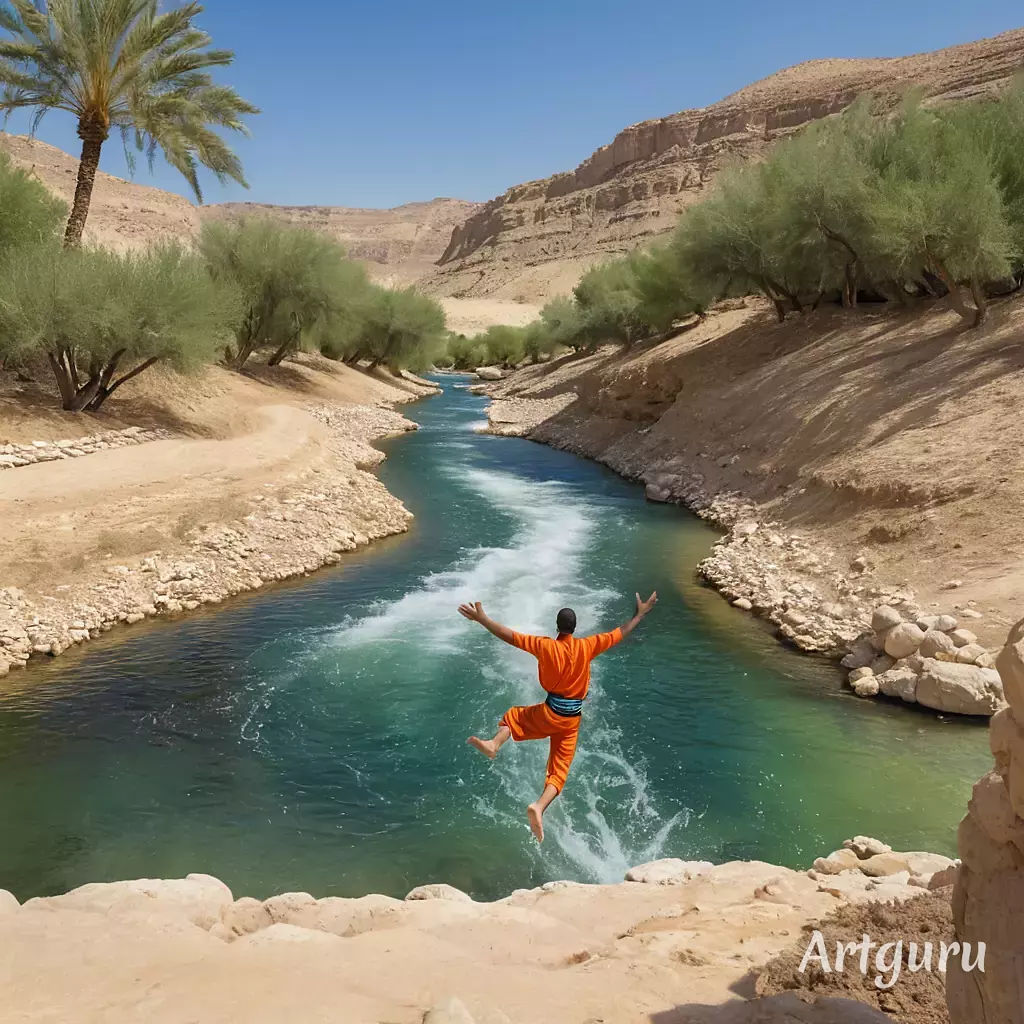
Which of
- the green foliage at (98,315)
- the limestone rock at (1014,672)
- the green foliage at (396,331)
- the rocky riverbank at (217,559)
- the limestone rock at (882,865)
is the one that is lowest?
the limestone rock at (882,865)

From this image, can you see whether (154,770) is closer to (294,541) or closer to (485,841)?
(485,841)

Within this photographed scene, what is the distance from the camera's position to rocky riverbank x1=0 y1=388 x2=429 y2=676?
1073 centimetres

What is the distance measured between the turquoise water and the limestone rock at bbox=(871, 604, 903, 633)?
2.96 feet

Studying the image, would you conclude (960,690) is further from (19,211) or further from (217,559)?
(19,211)

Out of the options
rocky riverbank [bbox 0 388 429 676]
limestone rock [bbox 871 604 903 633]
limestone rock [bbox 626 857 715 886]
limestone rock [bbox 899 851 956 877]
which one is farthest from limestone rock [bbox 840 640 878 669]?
rocky riverbank [bbox 0 388 429 676]

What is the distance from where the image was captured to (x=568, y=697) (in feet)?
16.8

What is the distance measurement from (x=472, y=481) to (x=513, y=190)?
4851 inches

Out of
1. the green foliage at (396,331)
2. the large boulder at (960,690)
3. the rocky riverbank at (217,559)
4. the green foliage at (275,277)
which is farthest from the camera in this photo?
the green foliage at (396,331)

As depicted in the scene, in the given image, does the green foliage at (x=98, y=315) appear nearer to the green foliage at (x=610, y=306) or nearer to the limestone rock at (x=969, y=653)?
the limestone rock at (x=969, y=653)

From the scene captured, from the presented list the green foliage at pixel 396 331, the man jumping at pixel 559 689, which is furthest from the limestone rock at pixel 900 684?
the green foliage at pixel 396 331

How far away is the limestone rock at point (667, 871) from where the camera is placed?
5961mm

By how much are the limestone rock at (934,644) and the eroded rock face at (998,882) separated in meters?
7.09

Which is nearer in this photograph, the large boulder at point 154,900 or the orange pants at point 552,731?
the large boulder at point 154,900

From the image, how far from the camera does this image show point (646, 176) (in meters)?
104
